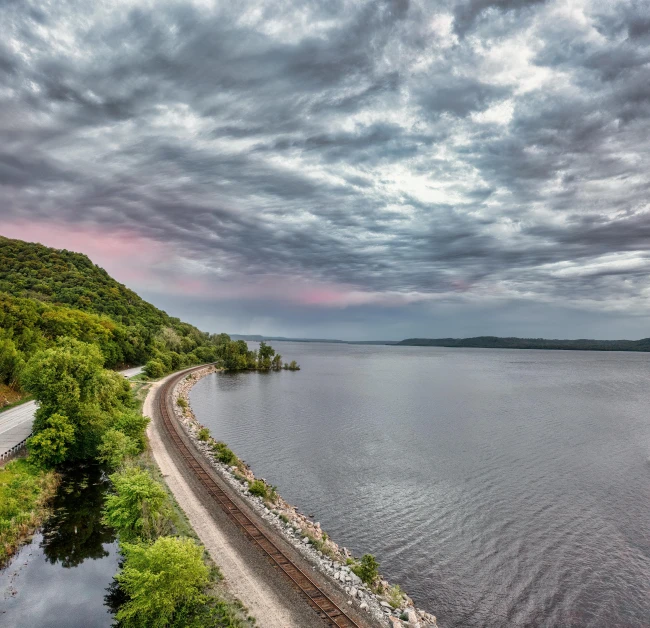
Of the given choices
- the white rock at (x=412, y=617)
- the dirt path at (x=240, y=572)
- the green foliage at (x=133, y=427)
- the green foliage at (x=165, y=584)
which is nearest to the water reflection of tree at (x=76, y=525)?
the green foliage at (x=133, y=427)

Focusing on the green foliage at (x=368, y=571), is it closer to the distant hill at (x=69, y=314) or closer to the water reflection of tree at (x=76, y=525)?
the water reflection of tree at (x=76, y=525)

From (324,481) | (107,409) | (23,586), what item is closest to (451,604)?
(324,481)

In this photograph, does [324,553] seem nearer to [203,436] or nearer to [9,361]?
[203,436]

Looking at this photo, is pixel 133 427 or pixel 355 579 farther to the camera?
pixel 133 427

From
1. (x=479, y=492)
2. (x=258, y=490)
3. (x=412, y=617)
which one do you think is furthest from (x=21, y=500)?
(x=479, y=492)

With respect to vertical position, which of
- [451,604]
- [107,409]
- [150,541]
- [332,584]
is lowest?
[451,604]

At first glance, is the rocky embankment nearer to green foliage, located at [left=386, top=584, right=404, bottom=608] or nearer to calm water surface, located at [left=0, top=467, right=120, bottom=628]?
green foliage, located at [left=386, top=584, right=404, bottom=608]

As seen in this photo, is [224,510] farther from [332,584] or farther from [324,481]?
[324,481]
